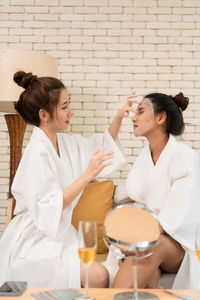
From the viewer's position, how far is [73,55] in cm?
328

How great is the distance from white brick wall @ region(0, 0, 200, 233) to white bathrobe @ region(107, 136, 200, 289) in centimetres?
97

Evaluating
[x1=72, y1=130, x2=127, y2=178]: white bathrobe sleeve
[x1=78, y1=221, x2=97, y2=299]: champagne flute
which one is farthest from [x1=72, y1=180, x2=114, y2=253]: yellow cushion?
[x1=78, y1=221, x2=97, y2=299]: champagne flute

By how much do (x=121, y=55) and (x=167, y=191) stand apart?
157cm

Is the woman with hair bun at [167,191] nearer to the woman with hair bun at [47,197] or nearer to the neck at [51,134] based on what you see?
the woman with hair bun at [47,197]

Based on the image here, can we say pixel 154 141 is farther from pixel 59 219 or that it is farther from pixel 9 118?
pixel 9 118

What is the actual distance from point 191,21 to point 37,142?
194 cm

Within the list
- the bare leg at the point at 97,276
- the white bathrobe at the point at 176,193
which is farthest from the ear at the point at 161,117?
the bare leg at the point at 97,276

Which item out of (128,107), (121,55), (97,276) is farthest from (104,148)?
(121,55)

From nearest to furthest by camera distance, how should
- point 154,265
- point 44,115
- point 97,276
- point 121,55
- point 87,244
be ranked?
point 87,244 → point 154,265 → point 97,276 → point 44,115 → point 121,55

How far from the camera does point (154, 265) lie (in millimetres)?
1778

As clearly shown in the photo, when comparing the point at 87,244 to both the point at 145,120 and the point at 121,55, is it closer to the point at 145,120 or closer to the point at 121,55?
the point at 145,120

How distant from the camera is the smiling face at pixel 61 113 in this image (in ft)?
7.33

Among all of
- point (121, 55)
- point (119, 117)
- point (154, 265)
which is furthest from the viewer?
point (121, 55)

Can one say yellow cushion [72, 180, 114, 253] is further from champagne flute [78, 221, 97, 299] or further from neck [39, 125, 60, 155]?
champagne flute [78, 221, 97, 299]
